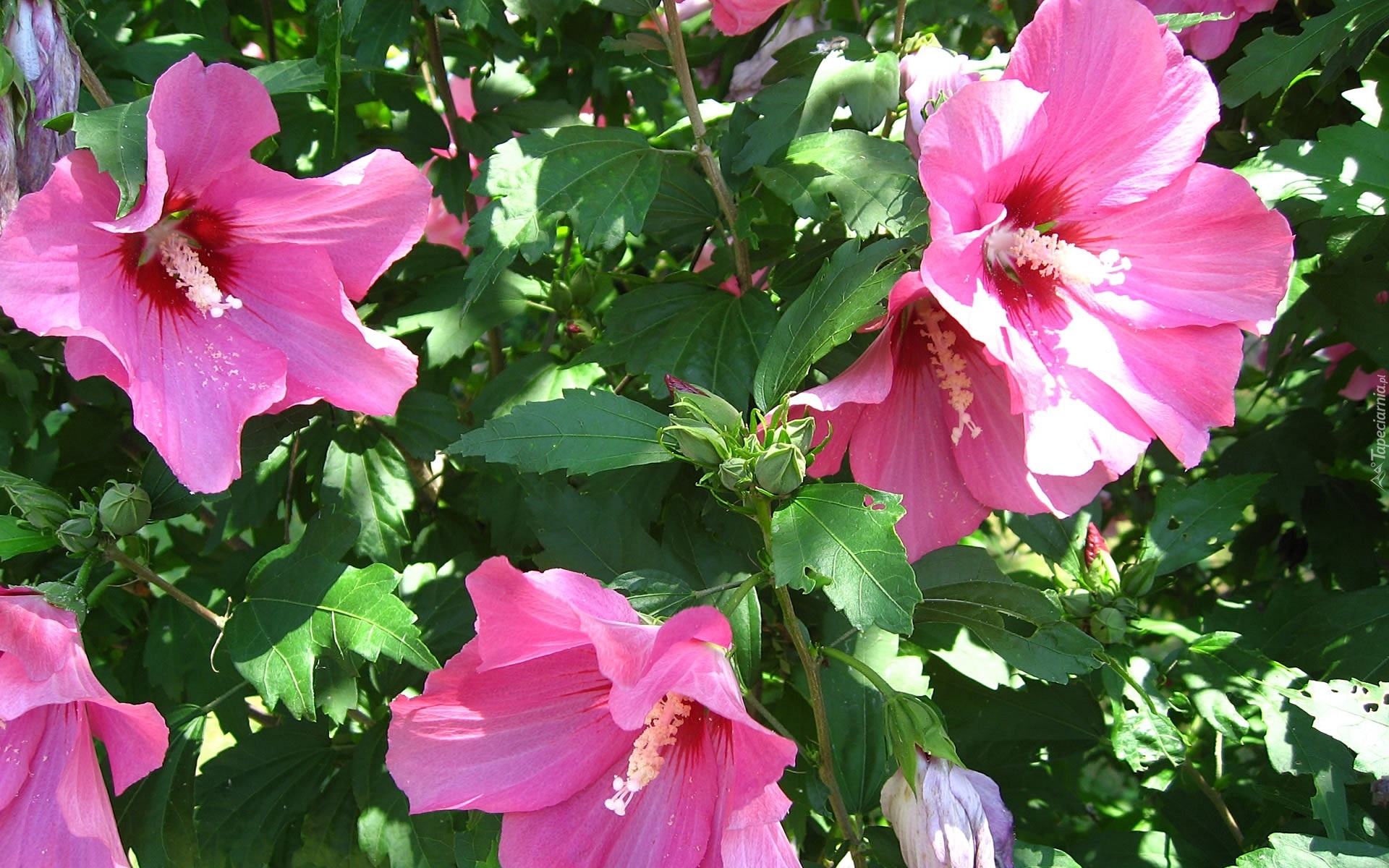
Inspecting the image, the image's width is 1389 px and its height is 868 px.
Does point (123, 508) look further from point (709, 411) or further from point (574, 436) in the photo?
point (709, 411)

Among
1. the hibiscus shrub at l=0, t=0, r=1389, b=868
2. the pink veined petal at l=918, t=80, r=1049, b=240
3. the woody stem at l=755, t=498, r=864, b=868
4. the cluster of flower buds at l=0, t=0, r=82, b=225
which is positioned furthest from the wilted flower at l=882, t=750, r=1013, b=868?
the cluster of flower buds at l=0, t=0, r=82, b=225

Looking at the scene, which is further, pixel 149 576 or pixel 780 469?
pixel 149 576

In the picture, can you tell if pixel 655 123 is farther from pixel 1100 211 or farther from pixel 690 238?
pixel 1100 211

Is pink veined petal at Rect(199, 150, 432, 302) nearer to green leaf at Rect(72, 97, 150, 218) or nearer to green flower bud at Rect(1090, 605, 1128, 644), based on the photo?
green leaf at Rect(72, 97, 150, 218)

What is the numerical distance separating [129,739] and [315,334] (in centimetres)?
52

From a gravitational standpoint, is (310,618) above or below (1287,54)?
below

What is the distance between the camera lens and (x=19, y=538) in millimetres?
1384

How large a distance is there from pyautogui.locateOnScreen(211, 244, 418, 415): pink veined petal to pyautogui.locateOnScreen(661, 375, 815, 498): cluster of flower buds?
15.7 inches

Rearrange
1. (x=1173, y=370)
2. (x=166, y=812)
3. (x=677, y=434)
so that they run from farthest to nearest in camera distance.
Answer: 1. (x=166, y=812)
2. (x=1173, y=370)
3. (x=677, y=434)

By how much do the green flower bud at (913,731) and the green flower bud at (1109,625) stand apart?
55 centimetres

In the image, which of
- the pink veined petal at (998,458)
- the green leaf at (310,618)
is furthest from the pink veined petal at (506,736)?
the pink veined petal at (998,458)

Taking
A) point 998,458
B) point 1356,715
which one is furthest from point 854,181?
point 1356,715

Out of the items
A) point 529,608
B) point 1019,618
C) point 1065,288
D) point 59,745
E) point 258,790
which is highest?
point 1065,288

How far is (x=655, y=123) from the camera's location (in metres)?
2.31
